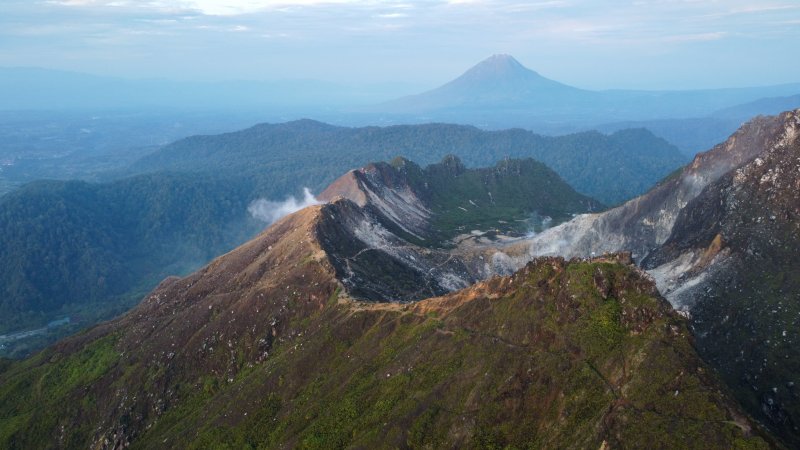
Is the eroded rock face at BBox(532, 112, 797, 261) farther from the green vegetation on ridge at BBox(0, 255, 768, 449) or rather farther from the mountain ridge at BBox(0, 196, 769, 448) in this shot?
the green vegetation on ridge at BBox(0, 255, 768, 449)

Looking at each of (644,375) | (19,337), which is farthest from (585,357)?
(19,337)

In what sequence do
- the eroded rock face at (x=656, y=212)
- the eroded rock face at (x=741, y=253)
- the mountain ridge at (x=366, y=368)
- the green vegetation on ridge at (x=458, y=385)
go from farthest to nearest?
the eroded rock face at (x=656, y=212) < the eroded rock face at (x=741, y=253) < the mountain ridge at (x=366, y=368) < the green vegetation on ridge at (x=458, y=385)

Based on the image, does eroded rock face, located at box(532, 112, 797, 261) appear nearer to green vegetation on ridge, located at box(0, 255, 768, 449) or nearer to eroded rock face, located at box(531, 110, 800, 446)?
eroded rock face, located at box(531, 110, 800, 446)

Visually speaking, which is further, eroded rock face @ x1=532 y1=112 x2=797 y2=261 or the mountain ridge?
eroded rock face @ x1=532 y1=112 x2=797 y2=261

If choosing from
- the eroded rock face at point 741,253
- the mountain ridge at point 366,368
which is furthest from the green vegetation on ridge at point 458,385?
the eroded rock face at point 741,253

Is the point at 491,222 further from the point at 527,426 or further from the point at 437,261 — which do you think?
the point at 527,426

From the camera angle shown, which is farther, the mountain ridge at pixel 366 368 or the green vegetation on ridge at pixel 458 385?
the mountain ridge at pixel 366 368

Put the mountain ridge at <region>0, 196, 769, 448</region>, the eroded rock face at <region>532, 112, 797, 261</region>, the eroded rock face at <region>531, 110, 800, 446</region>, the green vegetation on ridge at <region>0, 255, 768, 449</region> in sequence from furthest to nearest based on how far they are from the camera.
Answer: the eroded rock face at <region>532, 112, 797, 261</region>, the eroded rock face at <region>531, 110, 800, 446</region>, the mountain ridge at <region>0, 196, 769, 448</region>, the green vegetation on ridge at <region>0, 255, 768, 449</region>

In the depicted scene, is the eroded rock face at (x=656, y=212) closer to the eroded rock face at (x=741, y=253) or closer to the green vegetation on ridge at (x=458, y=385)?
the eroded rock face at (x=741, y=253)

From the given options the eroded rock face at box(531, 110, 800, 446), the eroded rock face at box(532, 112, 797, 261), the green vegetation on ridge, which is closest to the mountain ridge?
the green vegetation on ridge

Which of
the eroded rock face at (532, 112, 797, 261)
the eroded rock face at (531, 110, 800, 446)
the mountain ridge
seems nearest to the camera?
the mountain ridge
